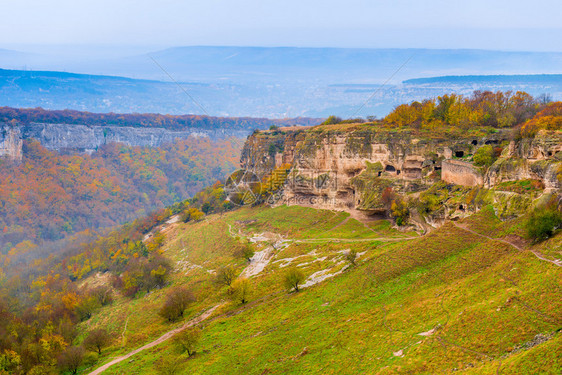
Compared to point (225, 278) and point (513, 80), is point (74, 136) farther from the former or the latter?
point (513, 80)

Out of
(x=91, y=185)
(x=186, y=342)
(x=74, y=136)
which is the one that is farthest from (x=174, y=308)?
(x=74, y=136)

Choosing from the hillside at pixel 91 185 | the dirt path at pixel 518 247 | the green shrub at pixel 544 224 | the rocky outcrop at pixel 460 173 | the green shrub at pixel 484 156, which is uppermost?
the green shrub at pixel 484 156

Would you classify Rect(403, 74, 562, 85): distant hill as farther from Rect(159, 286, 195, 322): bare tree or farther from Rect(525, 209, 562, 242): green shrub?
Rect(159, 286, 195, 322): bare tree

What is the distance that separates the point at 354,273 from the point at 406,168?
2289 cm

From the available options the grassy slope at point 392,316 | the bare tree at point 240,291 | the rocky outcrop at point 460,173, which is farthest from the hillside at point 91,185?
the rocky outcrop at point 460,173

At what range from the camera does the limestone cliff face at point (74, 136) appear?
463 feet

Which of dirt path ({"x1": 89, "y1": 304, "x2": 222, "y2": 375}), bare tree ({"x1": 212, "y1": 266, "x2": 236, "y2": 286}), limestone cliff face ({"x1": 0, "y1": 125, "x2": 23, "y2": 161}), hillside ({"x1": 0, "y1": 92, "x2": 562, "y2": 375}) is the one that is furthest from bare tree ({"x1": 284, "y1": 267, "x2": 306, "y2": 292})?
limestone cliff face ({"x1": 0, "y1": 125, "x2": 23, "y2": 161})

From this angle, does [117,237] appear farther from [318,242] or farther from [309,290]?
[309,290]

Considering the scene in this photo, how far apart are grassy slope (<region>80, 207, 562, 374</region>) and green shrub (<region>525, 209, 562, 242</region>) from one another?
3.66 ft

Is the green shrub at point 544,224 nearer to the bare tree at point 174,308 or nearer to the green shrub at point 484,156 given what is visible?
the green shrub at point 484,156

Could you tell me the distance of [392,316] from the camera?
1238 inches

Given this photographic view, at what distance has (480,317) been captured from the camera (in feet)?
84.9

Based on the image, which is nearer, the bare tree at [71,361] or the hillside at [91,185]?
the bare tree at [71,361]

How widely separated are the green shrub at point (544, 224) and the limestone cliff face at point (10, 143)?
149598 millimetres
